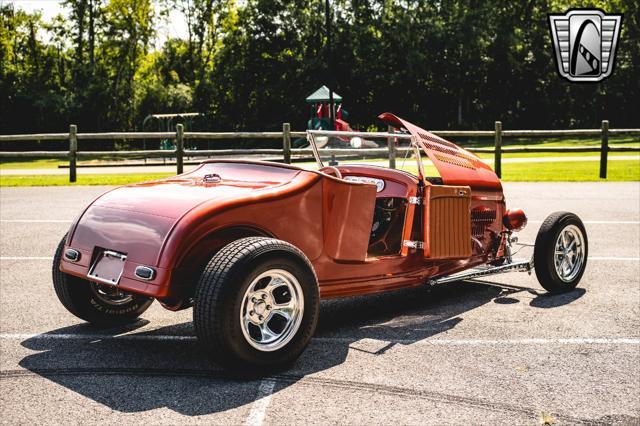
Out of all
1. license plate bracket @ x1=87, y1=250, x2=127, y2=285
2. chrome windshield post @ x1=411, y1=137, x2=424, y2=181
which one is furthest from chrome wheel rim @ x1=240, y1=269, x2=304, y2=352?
chrome windshield post @ x1=411, y1=137, x2=424, y2=181

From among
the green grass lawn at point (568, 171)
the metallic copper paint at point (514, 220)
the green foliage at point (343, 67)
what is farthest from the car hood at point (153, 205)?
the green foliage at point (343, 67)

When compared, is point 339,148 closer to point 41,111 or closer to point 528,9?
point 41,111

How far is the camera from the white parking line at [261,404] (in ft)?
11.0

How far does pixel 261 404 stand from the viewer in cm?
358

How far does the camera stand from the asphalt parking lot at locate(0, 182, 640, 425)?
11.5ft

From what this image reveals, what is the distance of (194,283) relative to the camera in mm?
4188

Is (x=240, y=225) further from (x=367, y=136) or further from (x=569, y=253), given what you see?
(x=569, y=253)

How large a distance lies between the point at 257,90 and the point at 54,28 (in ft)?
45.5

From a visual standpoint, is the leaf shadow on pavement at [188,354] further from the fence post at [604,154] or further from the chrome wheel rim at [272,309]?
the fence post at [604,154]

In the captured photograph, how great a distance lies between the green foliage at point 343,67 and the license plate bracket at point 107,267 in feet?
123

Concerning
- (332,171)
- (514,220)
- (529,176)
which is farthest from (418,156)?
(529,176)

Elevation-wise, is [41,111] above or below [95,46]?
below

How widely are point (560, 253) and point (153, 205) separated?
3600 millimetres

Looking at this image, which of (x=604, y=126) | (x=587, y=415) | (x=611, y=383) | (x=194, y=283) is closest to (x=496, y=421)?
(x=587, y=415)
